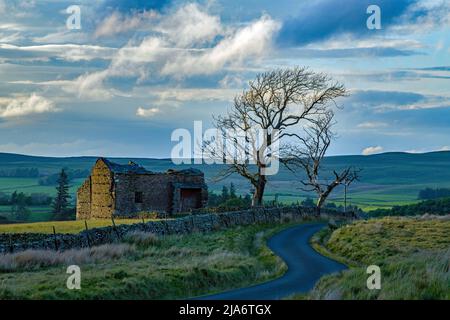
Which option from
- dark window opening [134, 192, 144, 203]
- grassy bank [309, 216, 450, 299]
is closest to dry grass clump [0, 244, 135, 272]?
grassy bank [309, 216, 450, 299]

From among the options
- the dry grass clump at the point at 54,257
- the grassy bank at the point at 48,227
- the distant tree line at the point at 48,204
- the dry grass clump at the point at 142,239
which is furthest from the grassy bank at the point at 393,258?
the distant tree line at the point at 48,204

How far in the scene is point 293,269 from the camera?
3170 cm

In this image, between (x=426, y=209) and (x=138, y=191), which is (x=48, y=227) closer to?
(x=138, y=191)

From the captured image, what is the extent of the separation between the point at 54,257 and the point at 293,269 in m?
10.5

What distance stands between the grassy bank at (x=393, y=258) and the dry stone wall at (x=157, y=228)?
7850 millimetres

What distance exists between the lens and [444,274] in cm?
2386

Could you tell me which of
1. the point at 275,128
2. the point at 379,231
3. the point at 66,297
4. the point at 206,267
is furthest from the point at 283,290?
the point at 275,128

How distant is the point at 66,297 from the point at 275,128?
141ft

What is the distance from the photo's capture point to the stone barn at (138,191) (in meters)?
64.2

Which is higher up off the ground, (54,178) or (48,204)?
(54,178)

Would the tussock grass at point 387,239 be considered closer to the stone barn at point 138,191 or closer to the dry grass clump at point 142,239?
the dry grass clump at point 142,239

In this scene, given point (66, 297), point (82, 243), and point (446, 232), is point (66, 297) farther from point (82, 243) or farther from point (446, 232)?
point (446, 232)

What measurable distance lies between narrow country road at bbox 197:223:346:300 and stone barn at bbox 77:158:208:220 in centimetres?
1694

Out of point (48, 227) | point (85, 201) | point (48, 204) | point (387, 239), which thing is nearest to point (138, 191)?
point (85, 201)
